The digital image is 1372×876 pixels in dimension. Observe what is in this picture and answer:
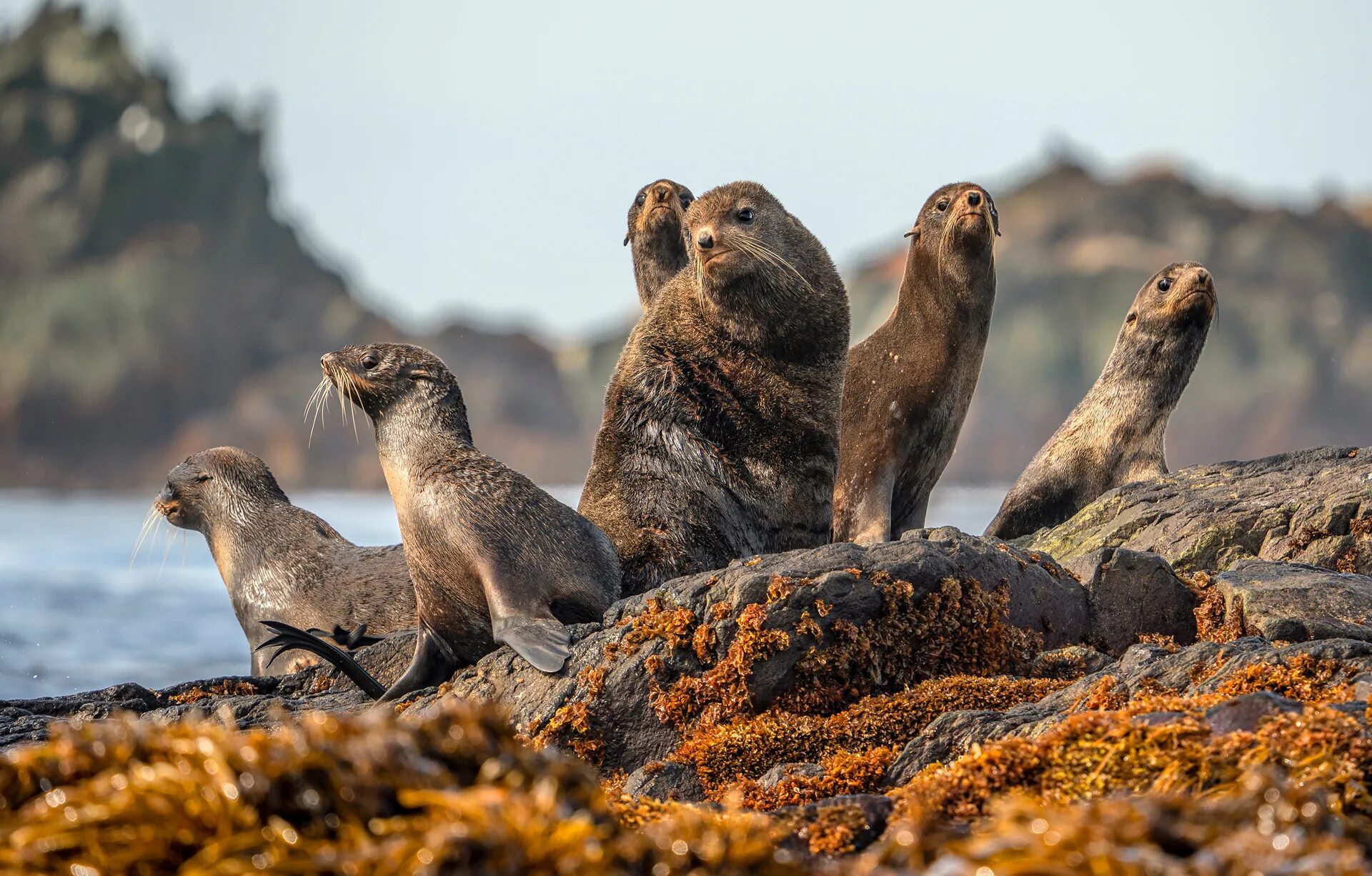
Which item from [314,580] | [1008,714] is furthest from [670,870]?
[314,580]

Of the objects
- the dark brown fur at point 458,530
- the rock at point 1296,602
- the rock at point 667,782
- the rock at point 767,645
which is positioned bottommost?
the rock at point 1296,602

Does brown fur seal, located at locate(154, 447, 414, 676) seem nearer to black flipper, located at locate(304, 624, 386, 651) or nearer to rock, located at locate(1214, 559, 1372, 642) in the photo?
black flipper, located at locate(304, 624, 386, 651)

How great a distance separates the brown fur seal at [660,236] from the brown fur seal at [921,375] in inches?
57.9

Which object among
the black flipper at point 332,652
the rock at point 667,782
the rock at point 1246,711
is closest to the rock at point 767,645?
the rock at point 667,782

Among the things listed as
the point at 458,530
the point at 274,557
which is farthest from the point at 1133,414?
the point at 274,557

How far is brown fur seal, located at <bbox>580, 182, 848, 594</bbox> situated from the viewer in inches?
295

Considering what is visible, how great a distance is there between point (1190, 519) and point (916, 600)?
351 centimetres

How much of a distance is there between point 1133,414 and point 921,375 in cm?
178

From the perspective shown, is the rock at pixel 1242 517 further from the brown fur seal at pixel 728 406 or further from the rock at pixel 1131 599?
the brown fur seal at pixel 728 406

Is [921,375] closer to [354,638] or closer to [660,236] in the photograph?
[660,236]

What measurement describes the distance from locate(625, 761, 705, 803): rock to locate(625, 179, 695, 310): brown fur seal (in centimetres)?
507

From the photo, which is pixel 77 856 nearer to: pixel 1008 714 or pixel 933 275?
pixel 1008 714

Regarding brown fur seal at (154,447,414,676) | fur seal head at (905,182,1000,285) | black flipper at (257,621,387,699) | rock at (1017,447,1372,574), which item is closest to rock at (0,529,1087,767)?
black flipper at (257,621,387,699)

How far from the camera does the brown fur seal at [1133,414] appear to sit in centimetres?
1051
